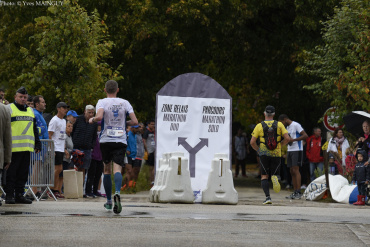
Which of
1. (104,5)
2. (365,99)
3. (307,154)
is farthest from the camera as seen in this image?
(104,5)

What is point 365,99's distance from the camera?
2336 cm

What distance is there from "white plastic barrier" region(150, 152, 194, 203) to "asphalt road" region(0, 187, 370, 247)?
2.19 metres

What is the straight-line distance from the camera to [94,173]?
65.9ft

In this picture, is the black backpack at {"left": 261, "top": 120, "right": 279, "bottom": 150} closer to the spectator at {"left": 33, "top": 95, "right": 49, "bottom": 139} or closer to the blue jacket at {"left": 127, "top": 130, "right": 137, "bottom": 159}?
the spectator at {"left": 33, "top": 95, "right": 49, "bottom": 139}

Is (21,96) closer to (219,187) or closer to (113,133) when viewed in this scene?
(113,133)

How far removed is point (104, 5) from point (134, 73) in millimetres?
2620

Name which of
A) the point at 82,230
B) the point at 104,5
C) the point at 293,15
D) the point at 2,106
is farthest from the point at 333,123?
the point at 82,230

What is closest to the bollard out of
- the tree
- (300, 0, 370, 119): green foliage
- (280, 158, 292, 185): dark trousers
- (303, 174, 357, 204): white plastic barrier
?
(303, 174, 357, 204): white plastic barrier

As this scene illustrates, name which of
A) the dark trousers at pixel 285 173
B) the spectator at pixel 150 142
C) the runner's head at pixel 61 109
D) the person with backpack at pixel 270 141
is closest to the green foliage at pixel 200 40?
the dark trousers at pixel 285 173

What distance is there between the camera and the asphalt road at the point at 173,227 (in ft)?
32.2

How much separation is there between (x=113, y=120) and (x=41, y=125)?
4.52m

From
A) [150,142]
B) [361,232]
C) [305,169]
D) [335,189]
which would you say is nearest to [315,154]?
[305,169]

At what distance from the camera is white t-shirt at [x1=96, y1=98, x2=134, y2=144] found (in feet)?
44.5

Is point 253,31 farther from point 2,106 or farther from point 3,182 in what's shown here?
point 2,106
